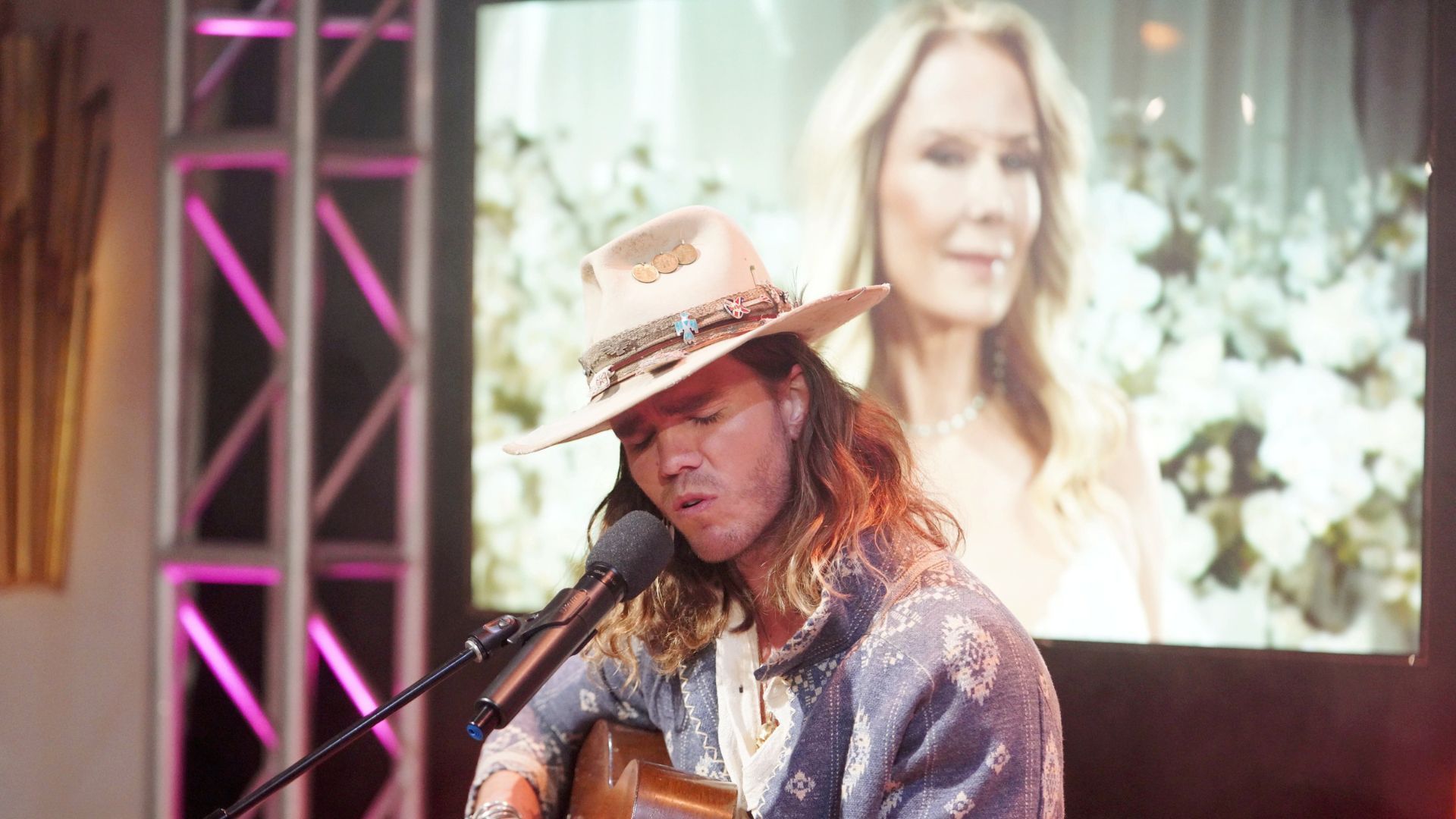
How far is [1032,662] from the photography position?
5.19 feet

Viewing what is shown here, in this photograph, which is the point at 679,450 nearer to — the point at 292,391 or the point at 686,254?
the point at 686,254

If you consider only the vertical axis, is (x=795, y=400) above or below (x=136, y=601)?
above

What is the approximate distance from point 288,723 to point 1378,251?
307cm

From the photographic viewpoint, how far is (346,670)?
3402mm

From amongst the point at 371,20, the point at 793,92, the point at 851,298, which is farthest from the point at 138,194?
the point at 851,298

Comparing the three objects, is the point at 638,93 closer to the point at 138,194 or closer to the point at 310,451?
the point at 310,451

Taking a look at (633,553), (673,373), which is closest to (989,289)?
(673,373)

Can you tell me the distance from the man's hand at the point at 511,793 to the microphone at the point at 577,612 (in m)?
0.94

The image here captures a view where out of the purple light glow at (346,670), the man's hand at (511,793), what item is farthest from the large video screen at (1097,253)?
the man's hand at (511,793)

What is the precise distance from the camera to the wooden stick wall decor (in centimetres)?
343

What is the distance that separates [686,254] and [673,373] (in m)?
0.23

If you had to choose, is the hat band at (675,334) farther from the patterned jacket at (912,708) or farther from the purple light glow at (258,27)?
the purple light glow at (258,27)

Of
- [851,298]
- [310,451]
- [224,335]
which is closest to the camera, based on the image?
[851,298]

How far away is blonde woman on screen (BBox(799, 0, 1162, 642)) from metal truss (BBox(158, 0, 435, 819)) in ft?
3.97
